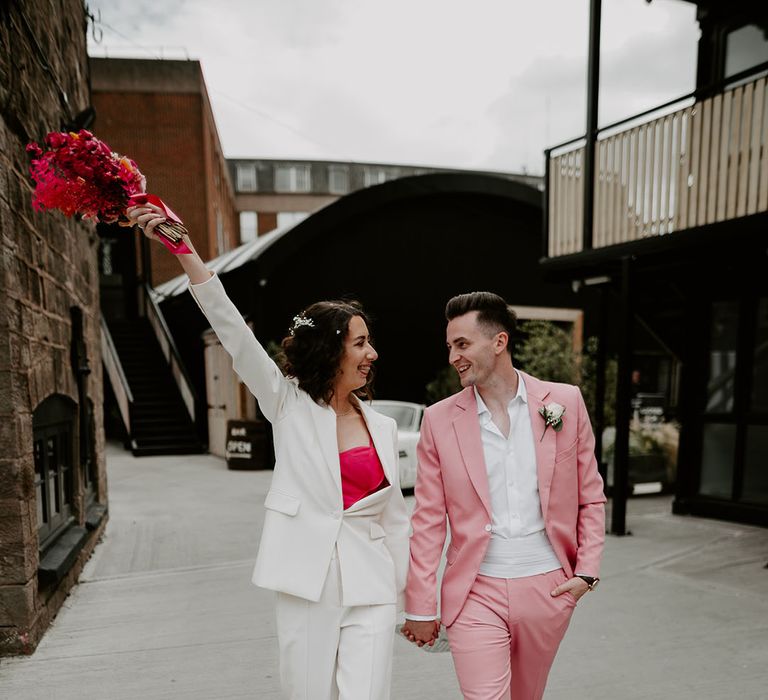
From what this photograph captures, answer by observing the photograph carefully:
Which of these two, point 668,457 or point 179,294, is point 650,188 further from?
point 179,294

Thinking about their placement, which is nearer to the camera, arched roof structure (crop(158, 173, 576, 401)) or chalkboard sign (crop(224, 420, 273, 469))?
chalkboard sign (crop(224, 420, 273, 469))

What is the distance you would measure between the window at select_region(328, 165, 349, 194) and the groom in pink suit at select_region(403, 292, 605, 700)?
45065 millimetres

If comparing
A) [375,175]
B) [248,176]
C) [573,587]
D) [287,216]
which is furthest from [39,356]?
[375,175]

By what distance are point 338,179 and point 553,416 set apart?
152ft

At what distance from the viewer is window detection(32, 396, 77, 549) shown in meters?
4.44

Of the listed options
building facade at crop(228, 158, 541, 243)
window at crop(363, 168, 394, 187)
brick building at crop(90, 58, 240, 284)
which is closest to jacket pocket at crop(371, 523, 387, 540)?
brick building at crop(90, 58, 240, 284)

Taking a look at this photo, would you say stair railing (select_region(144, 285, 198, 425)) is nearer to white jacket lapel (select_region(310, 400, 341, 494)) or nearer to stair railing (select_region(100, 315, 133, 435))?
stair railing (select_region(100, 315, 133, 435))

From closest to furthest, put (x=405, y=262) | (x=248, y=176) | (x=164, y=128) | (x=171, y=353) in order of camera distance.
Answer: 1. (x=405, y=262)
2. (x=171, y=353)
3. (x=164, y=128)
4. (x=248, y=176)

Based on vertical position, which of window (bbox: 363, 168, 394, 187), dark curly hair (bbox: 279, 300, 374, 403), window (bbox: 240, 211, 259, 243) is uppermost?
window (bbox: 363, 168, 394, 187)

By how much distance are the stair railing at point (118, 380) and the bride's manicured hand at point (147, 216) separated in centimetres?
1300

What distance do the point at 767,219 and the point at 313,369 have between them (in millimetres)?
5158

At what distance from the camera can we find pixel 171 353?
53.6 feet

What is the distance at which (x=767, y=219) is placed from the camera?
566 centimetres

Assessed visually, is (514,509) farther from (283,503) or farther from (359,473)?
(283,503)
